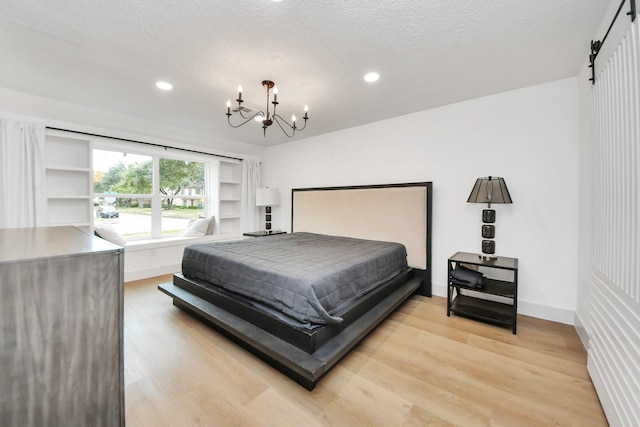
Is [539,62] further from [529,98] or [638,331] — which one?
[638,331]

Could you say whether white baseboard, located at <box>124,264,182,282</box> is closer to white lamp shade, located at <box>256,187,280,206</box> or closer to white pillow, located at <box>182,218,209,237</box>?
white pillow, located at <box>182,218,209,237</box>

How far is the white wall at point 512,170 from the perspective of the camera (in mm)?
2615

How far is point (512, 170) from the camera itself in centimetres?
287

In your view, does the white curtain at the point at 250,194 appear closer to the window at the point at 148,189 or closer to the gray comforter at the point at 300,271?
the window at the point at 148,189

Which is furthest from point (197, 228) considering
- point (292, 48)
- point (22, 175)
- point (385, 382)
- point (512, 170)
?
point (512, 170)

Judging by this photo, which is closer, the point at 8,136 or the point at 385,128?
the point at 8,136

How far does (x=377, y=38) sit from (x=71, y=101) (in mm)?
3750

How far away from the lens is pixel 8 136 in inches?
116

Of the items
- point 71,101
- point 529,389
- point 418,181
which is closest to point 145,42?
point 71,101

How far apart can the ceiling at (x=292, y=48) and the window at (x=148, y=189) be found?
1.03 metres

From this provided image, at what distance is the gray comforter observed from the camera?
1938 millimetres

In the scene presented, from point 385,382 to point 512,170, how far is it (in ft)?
8.39

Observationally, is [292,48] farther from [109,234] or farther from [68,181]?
[68,181]

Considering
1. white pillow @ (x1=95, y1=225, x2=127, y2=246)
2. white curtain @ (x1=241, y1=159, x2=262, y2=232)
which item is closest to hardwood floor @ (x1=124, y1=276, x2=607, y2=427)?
white pillow @ (x1=95, y1=225, x2=127, y2=246)
